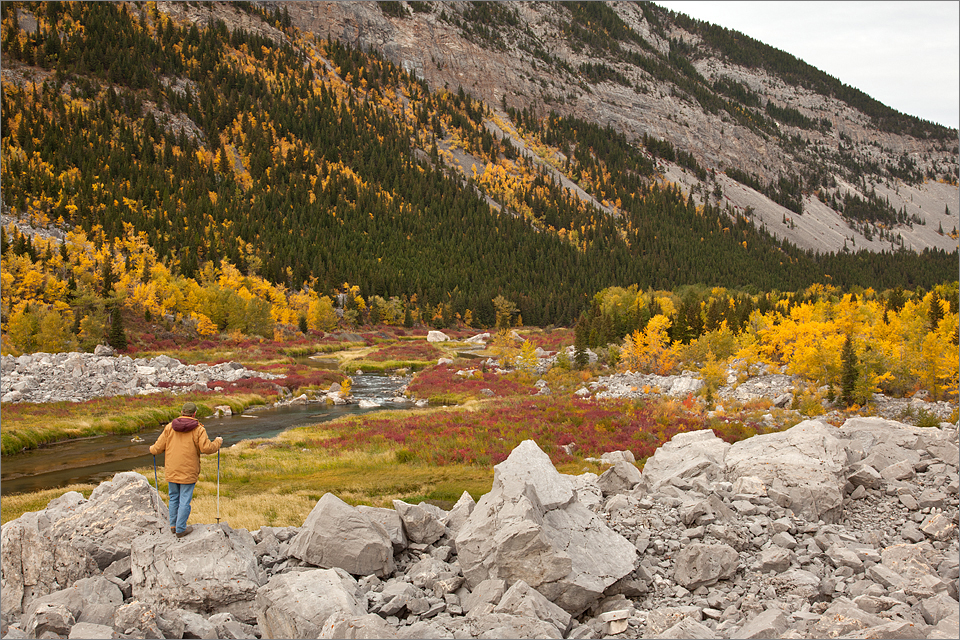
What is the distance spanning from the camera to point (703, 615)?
934 cm

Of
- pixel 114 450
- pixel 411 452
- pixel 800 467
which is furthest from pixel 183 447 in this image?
pixel 114 450

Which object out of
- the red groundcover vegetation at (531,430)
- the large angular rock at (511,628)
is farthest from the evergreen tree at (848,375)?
the large angular rock at (511,628)

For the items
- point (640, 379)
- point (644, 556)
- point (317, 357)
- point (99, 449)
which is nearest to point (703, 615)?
point (644, 556)

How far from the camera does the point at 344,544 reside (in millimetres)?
10375

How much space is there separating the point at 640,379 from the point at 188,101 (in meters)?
183

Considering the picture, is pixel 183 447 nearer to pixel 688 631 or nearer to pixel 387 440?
pixel 688 631

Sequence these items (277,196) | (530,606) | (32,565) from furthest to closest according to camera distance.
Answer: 1. (277,196)
2. (32,565)
3. (530,606)

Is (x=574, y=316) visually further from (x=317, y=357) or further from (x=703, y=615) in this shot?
(x=703, y=615)

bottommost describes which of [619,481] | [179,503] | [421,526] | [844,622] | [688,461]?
[421,526]

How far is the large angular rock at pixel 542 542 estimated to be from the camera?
9.46 m

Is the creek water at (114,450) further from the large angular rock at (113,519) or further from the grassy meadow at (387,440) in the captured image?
the large angular rock at (113,519)

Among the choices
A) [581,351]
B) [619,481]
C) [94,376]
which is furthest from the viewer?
[581,351]

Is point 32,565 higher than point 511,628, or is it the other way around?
point 511,628

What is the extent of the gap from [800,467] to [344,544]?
38.3ft
